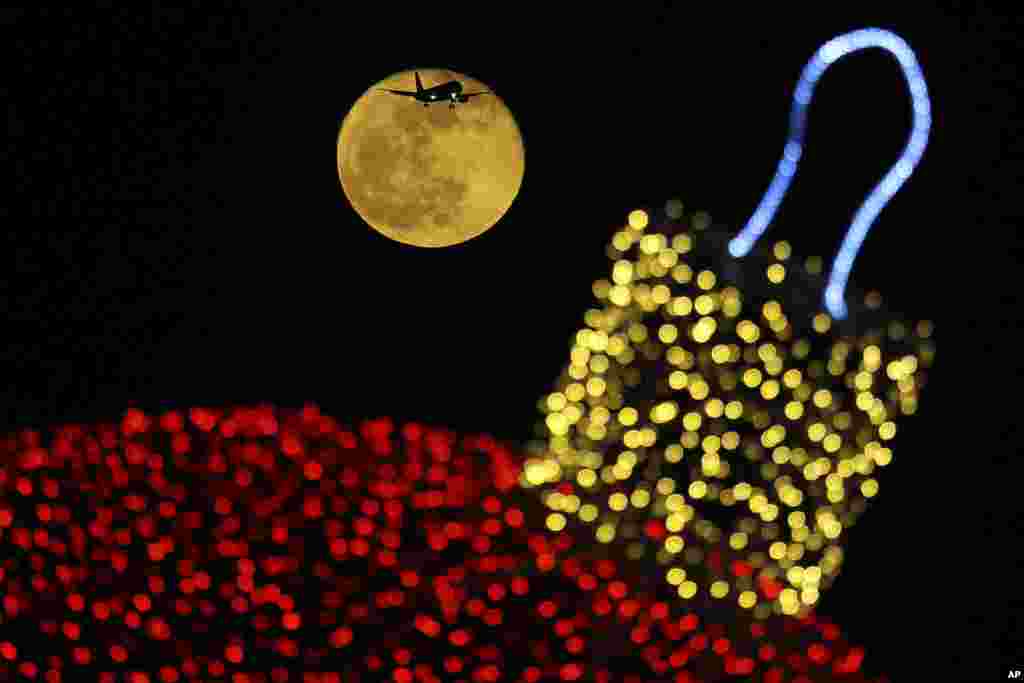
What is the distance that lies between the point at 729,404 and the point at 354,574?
33.6 inches

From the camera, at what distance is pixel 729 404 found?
2.61 m

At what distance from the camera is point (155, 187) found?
3.87 m

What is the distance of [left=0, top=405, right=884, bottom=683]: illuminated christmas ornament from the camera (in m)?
2.68

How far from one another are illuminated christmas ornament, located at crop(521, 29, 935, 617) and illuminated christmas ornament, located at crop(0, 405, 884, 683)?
10 cm

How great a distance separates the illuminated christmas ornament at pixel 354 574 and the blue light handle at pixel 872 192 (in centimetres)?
69

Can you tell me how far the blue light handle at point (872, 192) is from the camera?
101 inches

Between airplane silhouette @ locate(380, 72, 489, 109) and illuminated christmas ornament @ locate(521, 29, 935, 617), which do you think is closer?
illuminated christmas ornament @ locate(521, 29, 935, 617)

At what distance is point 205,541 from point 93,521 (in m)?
0.26

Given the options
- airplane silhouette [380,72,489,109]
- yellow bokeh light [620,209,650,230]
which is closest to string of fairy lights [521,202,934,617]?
yellow bokeh light [620,209,650,230]

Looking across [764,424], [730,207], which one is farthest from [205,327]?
[764,424]

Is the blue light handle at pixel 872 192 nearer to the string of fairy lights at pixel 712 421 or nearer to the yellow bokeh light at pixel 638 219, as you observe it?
the string of fairy lights at pixel 712 421

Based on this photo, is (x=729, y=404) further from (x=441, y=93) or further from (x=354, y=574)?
(x=441, y=93)

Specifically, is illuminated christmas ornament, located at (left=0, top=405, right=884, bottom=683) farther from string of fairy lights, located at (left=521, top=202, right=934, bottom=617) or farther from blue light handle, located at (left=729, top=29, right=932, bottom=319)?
blue light handle, located at (left=729, top=29, right=932, bottom=319)

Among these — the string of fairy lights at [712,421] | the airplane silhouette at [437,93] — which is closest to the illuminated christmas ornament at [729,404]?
the string of fairy lights at [712,421]
